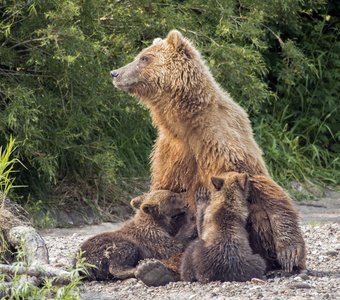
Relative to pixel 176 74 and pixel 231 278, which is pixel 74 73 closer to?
pixel 176 74

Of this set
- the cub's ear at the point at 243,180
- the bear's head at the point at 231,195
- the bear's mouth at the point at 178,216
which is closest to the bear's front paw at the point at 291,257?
the bear's head at the point at 231,195

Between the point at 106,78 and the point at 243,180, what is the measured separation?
4491 millimetres

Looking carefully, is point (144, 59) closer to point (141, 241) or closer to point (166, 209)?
point (166, 209)

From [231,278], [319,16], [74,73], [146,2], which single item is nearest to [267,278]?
[231,278]

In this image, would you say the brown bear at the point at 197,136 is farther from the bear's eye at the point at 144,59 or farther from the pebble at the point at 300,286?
the pebble at the point at 300,286

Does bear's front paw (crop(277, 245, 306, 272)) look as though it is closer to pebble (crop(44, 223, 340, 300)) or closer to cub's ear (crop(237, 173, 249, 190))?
pebble (crop(44, 223, 340, 300))

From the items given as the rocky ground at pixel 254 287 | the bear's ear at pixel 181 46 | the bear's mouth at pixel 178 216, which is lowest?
the rocky ground at pixel 254 287

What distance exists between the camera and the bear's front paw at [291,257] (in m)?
7.10

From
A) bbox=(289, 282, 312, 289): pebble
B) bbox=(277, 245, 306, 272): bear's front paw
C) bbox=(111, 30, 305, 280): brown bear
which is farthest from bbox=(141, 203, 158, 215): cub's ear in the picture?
bbox=(289, 282, 312, 289): pebble

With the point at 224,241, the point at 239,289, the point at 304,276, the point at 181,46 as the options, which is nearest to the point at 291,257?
the point at 304,276

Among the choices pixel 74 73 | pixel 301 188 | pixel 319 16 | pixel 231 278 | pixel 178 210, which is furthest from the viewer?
pixel 319 16

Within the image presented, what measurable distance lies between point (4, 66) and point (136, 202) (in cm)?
385

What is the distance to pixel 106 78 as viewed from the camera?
445 inches

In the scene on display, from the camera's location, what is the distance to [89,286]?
23.4 ft
